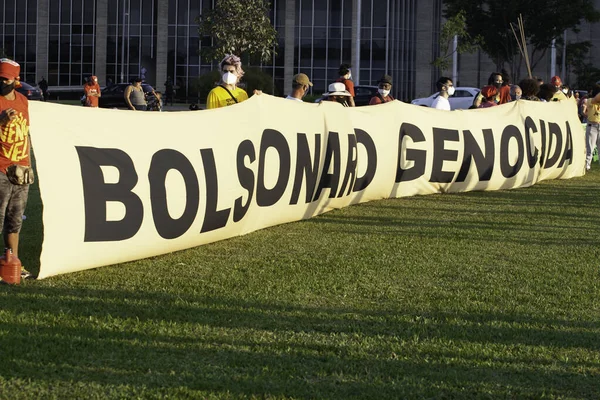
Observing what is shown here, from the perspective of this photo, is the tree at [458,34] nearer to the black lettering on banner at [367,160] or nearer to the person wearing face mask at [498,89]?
the person wearing face mask at [498,89]

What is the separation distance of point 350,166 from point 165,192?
4203 millimetres

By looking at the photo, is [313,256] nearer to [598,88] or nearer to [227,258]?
[227,258]

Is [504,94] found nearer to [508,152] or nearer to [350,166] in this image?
[508,152]

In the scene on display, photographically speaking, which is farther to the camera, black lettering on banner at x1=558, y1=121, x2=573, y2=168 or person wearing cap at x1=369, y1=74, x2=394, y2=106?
black lettering on banner at x1=558, y1=121, x2=573, y2=168

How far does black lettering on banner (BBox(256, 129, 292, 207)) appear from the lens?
10031 millimetres

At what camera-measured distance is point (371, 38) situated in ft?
209

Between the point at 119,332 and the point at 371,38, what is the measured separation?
193 feet

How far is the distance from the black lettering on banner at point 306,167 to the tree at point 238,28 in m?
40.5

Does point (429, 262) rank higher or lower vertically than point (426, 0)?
lower

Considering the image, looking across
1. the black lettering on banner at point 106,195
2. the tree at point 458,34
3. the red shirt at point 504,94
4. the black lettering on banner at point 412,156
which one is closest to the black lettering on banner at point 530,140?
the red shirt at point 504,94

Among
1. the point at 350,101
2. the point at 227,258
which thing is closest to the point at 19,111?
the point at 227,258

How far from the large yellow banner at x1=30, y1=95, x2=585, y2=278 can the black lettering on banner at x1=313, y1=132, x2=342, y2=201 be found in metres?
0.01

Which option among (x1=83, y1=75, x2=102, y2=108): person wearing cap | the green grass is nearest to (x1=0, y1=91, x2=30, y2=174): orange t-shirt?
the green grass

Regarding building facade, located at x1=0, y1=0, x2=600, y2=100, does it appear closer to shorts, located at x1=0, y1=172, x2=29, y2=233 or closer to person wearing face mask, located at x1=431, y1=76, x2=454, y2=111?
person wearing face mask, located at x1=431, y1=76, x2=454, y2=111
